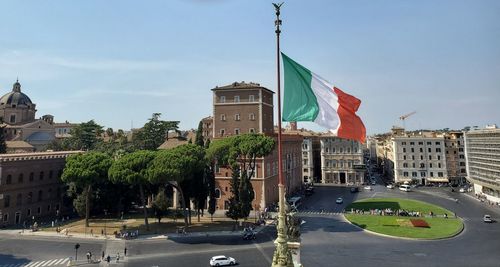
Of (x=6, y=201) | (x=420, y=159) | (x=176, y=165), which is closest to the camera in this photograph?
(x=176, y=165)

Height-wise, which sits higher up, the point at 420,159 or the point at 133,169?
the point at 420,159

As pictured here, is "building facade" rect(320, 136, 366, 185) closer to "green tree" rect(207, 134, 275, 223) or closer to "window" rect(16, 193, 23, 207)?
"green tree" rect(207, 134, 275, 223)

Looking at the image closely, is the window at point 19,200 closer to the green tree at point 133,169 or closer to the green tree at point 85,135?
the green tree at point 133,169

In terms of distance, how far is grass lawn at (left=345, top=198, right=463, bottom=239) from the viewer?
44.0m

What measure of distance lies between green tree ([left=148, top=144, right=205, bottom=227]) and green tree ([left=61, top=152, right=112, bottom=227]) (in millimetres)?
9292

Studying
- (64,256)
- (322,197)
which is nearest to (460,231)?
(322,197)

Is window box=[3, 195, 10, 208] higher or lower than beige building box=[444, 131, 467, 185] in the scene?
lower

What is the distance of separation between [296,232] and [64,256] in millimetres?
31951

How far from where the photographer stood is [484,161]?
73750mm

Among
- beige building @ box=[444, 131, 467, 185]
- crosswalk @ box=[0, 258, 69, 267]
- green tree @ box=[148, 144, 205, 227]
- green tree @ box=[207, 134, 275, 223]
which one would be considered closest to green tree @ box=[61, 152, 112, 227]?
green tree @ box=[148, 144, 205, 227]

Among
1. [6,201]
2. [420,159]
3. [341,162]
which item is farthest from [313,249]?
[420,159]

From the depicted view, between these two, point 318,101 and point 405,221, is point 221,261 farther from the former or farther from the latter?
point 405,221

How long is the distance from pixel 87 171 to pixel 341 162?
67911mm

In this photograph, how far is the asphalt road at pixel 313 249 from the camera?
32.8 meters
